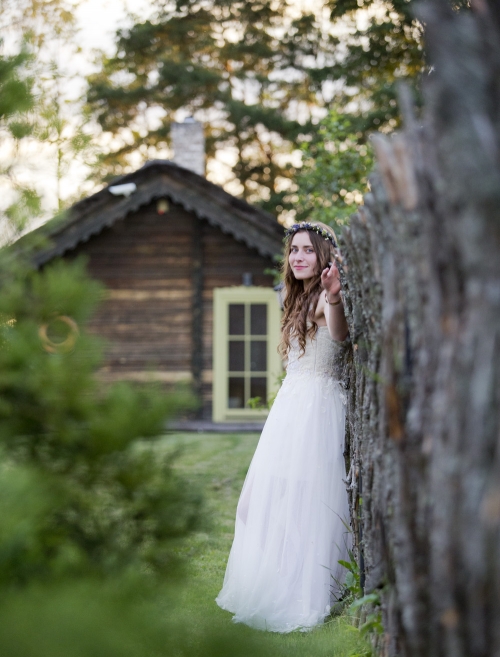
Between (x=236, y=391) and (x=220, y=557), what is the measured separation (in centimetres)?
789

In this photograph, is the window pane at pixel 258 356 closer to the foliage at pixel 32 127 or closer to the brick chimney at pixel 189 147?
the brick chimney at pixel 189 147

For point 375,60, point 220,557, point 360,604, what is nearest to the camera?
point 360,604

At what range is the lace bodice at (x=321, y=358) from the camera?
12.7ft

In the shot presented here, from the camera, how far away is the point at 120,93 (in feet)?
71.9

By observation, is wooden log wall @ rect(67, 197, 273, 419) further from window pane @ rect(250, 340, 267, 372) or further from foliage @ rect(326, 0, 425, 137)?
foliage @ rect(326, 0, 425, 137)

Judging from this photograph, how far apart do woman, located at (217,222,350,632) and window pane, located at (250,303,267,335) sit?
346 inches

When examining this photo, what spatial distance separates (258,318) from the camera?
12.9m

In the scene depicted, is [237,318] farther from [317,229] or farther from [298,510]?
[298,510]

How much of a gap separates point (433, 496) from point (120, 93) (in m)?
22.1

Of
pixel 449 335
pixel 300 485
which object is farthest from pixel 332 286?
pixel 449 335

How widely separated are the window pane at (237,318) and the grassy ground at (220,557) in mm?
2237

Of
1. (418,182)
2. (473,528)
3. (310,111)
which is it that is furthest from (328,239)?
(310,111)

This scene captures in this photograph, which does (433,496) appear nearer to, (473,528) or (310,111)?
(473,528)

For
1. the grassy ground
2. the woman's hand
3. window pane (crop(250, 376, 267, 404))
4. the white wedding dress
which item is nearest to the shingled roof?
window pane (crop(250, 376, 267, 404))
